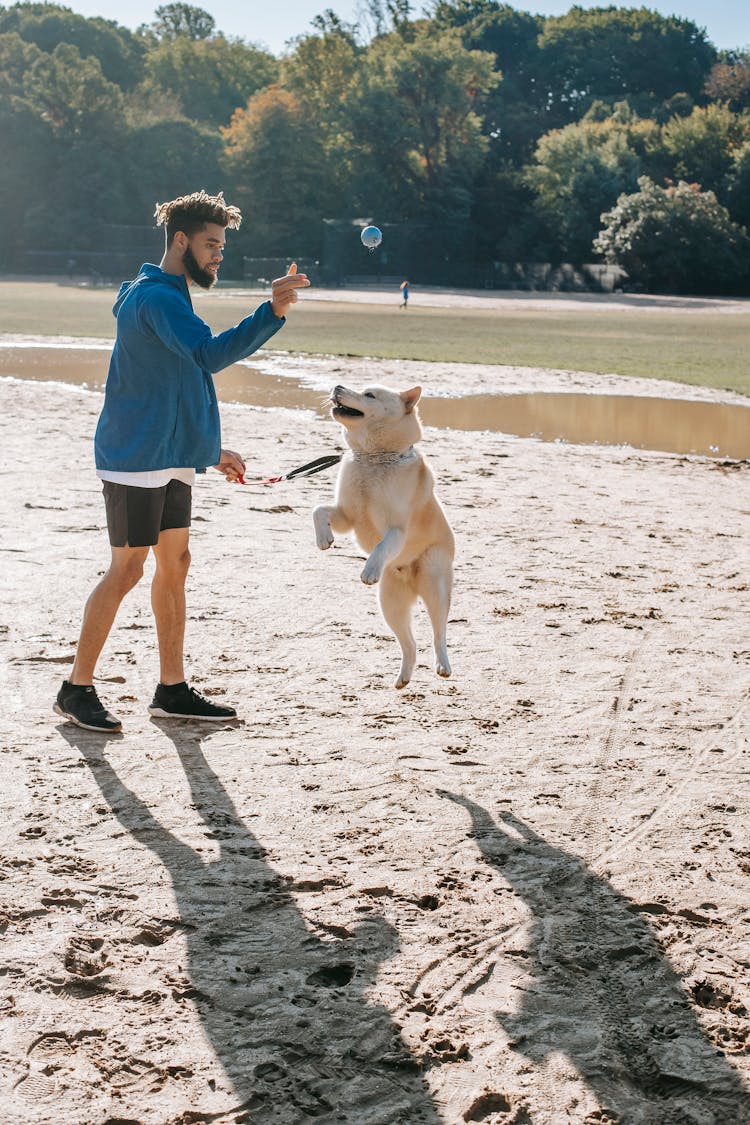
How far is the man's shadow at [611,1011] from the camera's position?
3193 mm

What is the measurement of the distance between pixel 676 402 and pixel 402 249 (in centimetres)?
5401

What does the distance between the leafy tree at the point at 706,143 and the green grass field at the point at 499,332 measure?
22194mm

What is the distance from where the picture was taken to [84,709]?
567 cm

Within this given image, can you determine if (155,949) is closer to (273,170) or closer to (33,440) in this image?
(33,440)

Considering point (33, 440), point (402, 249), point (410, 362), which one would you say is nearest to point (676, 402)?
point (410, 362)

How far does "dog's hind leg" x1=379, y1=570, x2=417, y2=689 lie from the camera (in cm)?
579

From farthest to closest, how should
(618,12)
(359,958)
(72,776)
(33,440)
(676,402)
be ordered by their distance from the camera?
(618,12) < (676,402) < (33,440) < (72,776) < (359,958)

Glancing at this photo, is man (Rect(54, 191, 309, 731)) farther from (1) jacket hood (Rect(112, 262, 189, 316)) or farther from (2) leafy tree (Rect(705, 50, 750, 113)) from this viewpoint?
(2) leafy tree (Rect(705, 50, 750, 113))

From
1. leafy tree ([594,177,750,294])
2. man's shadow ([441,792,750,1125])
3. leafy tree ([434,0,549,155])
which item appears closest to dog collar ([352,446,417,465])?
man's shadow ([441,792,750,1125])

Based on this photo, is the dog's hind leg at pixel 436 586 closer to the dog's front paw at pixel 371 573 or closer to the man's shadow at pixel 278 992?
the dog's front paw at pixel 371 573

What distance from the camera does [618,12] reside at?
116 metres

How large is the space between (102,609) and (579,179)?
67.3m

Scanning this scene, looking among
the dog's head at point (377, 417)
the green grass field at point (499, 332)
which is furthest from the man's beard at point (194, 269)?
the green grass field at point (499, 332)

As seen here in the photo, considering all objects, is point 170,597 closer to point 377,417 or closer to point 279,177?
point 377,417
